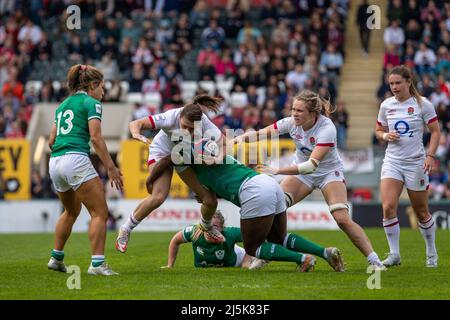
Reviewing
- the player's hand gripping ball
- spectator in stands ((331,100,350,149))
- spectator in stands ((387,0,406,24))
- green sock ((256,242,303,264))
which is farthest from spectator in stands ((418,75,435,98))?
the player's hand gripping ball

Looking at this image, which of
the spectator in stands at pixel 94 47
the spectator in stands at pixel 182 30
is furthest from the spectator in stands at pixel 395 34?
the spectator in stands at pixel 94 47

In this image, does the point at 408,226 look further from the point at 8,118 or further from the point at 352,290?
the point at 352,290

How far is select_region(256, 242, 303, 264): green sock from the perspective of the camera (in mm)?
10477

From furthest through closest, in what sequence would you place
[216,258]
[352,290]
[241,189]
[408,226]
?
[408,226], [216,258], [241,189], [352,290]

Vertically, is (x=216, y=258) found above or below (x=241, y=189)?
below

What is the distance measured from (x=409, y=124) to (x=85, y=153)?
398 centimetres

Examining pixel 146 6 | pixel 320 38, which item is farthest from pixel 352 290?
pixel 146 6

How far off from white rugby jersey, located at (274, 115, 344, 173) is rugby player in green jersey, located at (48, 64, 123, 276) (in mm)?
2225

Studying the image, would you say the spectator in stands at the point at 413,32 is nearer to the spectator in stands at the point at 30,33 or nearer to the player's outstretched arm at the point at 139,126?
the spectator in stands at the point at 30,33

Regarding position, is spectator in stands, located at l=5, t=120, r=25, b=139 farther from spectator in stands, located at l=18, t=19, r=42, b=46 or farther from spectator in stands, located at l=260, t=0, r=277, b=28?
spectator in stands, located at l=260, t=0, r=277, b=28

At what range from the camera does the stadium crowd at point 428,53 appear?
969 inches

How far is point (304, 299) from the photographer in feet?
28.0

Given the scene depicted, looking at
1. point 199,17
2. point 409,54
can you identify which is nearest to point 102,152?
point 409,54

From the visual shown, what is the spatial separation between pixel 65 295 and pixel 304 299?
2128mm
